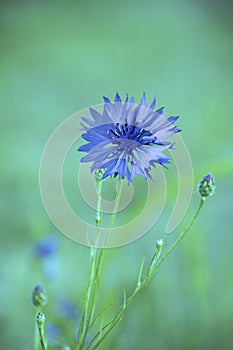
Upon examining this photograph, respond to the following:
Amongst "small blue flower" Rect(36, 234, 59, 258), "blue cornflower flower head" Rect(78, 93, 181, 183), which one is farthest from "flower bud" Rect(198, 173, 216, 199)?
"small blue flower" Rect(36, 234, 59, 258)

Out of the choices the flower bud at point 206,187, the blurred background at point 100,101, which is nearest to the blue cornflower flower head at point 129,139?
the flower bud at point 206,187

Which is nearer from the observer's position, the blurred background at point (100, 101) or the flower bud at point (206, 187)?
the flower bud at point (206, 187)

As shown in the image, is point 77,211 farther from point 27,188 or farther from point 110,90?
point 110,90

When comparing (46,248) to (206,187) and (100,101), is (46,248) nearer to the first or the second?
(100,101)

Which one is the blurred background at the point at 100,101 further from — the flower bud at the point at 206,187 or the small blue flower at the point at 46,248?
the flower bud at the point at 206,187

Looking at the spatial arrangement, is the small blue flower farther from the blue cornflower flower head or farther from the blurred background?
the blue cornflower flower head

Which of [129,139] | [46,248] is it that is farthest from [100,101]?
[129,139]
